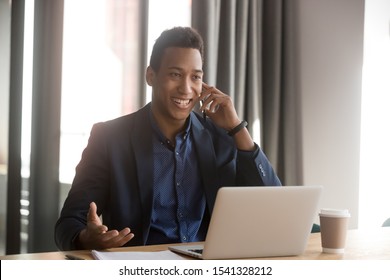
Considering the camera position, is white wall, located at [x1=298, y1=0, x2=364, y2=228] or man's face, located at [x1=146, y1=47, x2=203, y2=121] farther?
white wall, located at [x1=298, y1=0, x2=364, y2=228]

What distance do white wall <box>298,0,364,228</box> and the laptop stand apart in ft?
7.35

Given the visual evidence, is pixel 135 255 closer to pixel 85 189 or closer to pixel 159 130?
pixel 85 189

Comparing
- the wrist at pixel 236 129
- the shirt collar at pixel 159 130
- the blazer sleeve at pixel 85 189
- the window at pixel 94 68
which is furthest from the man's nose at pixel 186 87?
the window at pixel 94 68

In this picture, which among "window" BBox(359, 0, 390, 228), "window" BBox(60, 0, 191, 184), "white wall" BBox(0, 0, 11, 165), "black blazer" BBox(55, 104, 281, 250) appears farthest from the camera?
"window" BBox(359, 0, 390, 228)

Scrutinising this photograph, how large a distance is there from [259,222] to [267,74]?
2.65 metres

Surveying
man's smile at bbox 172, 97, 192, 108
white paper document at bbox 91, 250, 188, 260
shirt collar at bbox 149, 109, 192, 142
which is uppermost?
man's smile at bbox 172, 97, 192, 108

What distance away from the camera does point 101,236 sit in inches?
59.2

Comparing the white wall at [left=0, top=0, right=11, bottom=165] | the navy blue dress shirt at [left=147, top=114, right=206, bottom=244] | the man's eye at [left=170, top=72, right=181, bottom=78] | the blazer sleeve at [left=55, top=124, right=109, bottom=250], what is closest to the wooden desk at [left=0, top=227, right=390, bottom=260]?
the blazer sleeve at [left=55, top=124, right=109, bottom=250]

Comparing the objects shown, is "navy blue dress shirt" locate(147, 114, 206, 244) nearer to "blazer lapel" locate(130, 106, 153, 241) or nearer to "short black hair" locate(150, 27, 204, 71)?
"blazer lapel" locate(130, 106, 153, 241)

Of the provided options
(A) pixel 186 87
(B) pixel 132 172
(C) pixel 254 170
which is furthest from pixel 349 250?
(A) pixel 186 87

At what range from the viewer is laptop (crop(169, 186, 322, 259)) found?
1372 millimetres

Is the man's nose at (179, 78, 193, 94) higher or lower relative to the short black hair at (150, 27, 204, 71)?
lower
